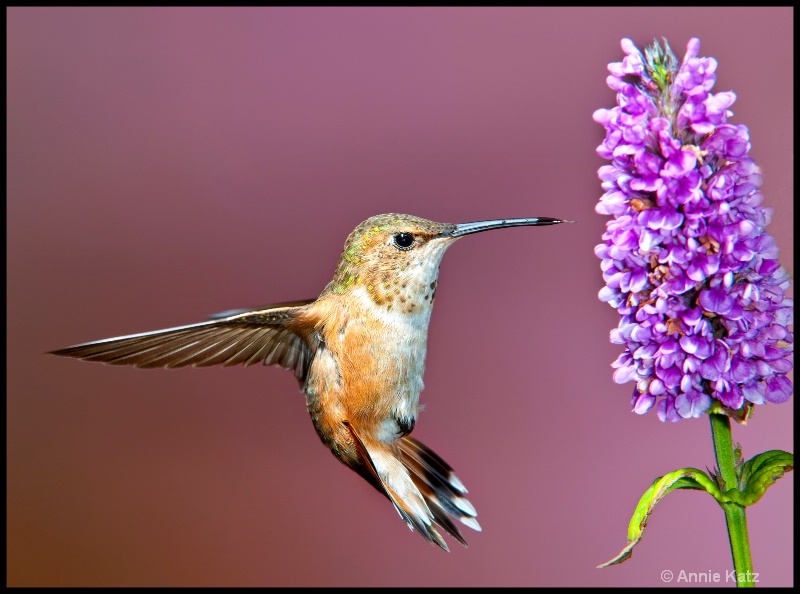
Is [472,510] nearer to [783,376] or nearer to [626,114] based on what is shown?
[783,376]

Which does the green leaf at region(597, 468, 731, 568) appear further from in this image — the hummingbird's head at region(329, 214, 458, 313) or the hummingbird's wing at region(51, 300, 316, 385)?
the hummingbird's wing at region(51, 300, 316, 385)

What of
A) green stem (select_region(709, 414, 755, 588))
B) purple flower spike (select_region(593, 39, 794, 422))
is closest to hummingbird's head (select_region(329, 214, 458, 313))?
purple flower spike (select_region(593, 39, 794, 422))

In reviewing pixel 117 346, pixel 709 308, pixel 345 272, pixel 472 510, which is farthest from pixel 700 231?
pixel 117 346

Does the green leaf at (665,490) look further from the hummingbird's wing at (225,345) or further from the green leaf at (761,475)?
the hummingbird's wing at (225,345)

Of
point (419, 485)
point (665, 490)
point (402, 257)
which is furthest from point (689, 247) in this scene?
point (419, 485)

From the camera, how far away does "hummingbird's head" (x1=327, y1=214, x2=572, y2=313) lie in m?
1.58

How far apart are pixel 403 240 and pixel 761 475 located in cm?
83

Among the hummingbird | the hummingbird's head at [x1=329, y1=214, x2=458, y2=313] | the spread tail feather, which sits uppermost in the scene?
the hummingbird's head at [x1=329, y1=214, x2=458, y2=313]

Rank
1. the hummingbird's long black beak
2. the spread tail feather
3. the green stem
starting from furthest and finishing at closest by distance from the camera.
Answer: the spread tail feather → the hummingbird's long black beak → the green stem

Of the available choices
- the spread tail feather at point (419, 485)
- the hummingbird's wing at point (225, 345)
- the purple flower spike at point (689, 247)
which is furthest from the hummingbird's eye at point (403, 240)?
the purple flower spike at point (689, 247)

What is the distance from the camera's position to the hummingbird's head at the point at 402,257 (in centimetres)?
158

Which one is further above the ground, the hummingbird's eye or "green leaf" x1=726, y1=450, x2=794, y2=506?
the hummingbird's eye

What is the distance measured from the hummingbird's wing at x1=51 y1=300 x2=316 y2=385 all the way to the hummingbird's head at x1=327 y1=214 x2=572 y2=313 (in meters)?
0.19

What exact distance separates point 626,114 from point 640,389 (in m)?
0.37
